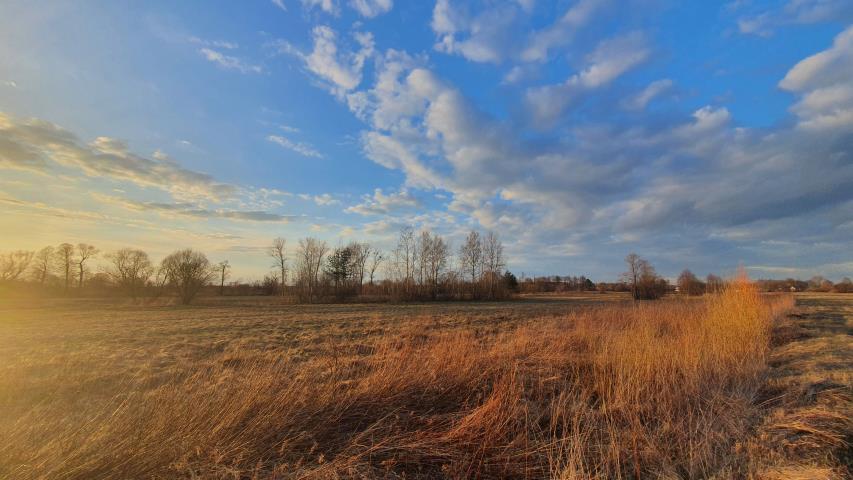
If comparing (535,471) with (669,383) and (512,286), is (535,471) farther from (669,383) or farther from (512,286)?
(512,286)

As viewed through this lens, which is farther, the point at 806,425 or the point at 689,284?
the point at 689,284

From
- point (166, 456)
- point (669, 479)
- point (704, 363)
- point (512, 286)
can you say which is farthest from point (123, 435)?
point (512, 286)

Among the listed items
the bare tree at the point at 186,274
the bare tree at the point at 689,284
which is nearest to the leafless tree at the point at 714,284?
the bare tree at the point at 689,284

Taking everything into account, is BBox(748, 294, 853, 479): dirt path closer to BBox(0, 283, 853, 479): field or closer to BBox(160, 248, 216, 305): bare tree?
BBox(0, 283, 853, 479): field

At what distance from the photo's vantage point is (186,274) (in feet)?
156

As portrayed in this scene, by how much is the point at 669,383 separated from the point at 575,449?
3624mm

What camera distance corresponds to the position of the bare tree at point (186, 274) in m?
47.4

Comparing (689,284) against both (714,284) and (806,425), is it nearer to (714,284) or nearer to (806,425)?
(714,284)

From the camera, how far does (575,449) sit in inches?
151

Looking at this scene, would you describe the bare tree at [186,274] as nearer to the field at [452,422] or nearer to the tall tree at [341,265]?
the tall tree at [341,265]

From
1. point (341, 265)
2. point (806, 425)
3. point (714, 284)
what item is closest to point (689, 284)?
point (714, 284)

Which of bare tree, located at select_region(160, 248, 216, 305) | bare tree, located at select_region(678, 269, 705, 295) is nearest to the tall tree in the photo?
bare tree, located at select_region(160, 248, 216, 305)

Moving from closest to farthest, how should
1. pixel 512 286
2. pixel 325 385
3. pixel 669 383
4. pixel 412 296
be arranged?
pixel 325 385 < pixel 669 383 < pixel 412 296 < pixel 512 286

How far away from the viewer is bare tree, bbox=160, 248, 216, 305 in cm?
4744
